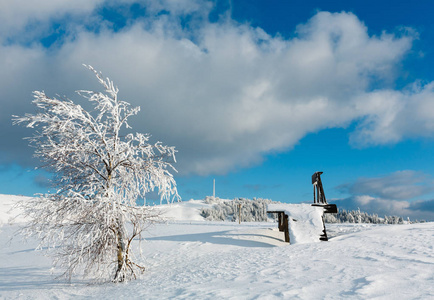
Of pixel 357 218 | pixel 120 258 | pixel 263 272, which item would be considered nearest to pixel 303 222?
pixel 263 272

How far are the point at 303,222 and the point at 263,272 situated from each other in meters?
5.97

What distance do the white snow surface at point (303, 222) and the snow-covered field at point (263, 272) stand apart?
38.1 inches

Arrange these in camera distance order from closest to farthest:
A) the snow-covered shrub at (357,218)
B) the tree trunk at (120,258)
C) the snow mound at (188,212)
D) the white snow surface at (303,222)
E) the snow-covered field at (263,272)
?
the snow-covered field at (263,272) → the tree trunk at (120,258) → the white snow surface at (303,222) → the snow-covered shrub at (357,218) → the snow mound at (188,212)

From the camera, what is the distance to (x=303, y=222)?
14.1 metres

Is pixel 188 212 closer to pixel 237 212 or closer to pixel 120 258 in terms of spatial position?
pixel 237 212

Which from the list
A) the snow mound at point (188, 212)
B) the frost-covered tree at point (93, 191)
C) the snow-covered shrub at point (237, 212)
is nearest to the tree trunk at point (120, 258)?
the frost-covered tree at point (93, 191)

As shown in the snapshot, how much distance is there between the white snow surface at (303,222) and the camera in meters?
13.4

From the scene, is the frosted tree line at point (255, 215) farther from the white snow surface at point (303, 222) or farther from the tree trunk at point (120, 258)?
the tree trunk at point (120, 258)

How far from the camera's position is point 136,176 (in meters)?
11.1

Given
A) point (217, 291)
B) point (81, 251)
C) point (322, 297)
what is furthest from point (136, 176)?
point (322, 297)

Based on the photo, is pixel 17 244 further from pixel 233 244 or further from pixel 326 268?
pixel 326 268

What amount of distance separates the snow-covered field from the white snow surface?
967 millimetres

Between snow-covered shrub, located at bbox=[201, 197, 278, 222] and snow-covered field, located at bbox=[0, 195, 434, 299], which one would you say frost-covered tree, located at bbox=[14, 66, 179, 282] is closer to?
snow-covered field, located at bbox=[0, 195, 434, 299]

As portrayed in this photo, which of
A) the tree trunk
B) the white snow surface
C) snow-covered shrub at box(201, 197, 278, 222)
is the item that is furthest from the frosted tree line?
the tree trunk
